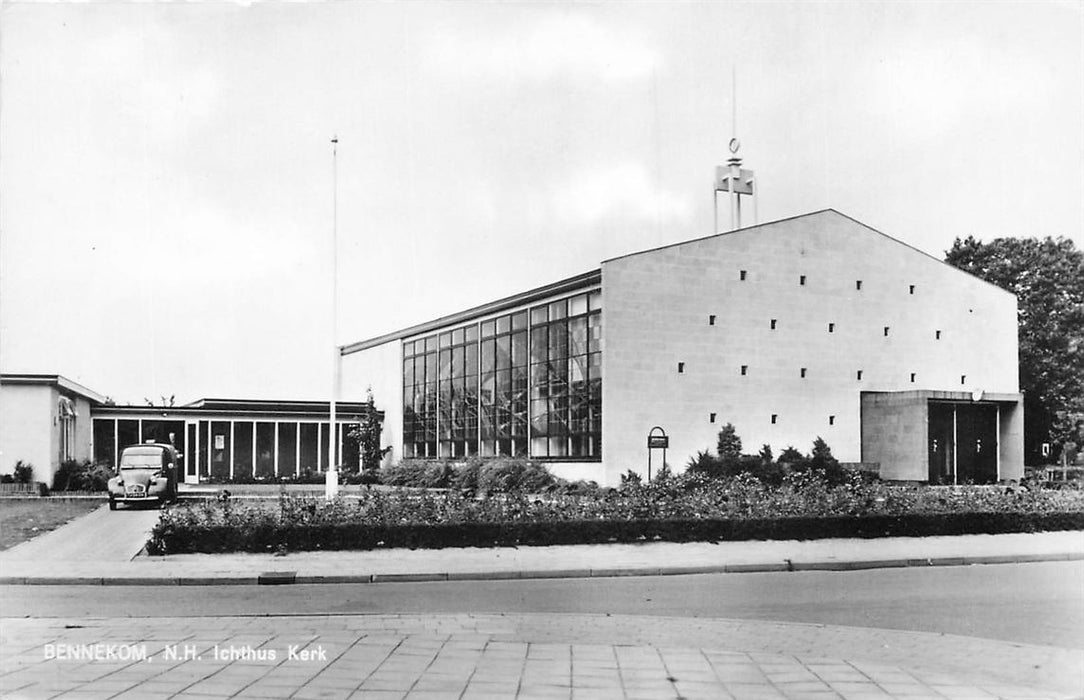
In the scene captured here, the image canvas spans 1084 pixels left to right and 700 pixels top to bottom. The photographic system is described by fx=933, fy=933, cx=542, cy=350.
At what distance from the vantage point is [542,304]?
129ft

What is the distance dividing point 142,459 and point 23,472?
21.7ft

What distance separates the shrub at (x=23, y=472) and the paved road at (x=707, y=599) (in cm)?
2242

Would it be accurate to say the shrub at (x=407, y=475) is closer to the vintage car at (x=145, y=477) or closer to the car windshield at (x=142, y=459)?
the vintage car at (x=145, y=477)

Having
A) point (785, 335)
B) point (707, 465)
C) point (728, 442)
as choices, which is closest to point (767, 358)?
point (785, 335)

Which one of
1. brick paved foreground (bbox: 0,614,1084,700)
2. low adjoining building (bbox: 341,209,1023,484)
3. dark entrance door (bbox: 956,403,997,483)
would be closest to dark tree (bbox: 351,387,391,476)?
low adjoining building (bbox: 341,209,1023,484)

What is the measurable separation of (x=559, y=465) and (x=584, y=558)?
20.4 meters

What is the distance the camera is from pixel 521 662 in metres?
7.99

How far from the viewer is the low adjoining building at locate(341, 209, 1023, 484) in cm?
3478

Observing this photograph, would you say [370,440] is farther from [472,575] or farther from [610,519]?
[472,575]

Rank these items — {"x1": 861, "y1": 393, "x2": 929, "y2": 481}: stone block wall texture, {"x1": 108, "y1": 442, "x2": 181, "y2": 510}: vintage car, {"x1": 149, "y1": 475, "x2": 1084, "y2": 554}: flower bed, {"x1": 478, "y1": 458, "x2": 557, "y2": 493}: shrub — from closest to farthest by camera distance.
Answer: {"x1": 149, "y1": 475, "x2": 1084, "y2": 554}: flower bed, {"x1": 108, "y1": 442, "x2": 181, "y2": 510}: vintage car, {"x1": 478, "y1": 458, "x2": 557, "y2": 493}: shrub, {"x1": 861, "y1": 393, "x2": 929, "y2": 481}: stone block wall texture

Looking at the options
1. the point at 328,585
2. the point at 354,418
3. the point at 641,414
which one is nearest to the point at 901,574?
the point at 328,585

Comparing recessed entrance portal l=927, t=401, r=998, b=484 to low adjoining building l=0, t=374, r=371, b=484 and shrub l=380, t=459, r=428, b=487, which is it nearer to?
shrub l=380, t=459, r=428, b=487

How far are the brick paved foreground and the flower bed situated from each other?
6.56 meters

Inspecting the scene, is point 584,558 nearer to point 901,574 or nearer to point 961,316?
point 901,574
